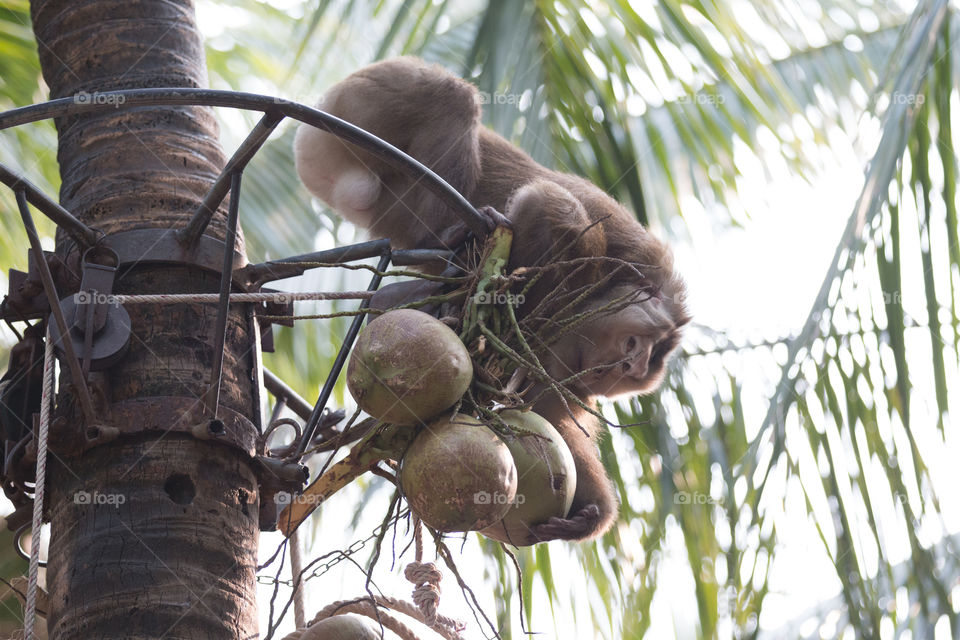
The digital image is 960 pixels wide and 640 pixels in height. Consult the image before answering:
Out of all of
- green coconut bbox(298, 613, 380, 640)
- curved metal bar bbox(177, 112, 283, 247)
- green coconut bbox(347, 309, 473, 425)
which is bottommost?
green coconut bbox(298, 613, 380, 640)

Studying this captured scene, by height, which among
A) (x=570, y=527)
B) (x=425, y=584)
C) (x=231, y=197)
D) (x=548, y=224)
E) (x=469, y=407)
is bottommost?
(x=425, y=584)

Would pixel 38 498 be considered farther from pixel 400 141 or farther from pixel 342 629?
pixel 400 141

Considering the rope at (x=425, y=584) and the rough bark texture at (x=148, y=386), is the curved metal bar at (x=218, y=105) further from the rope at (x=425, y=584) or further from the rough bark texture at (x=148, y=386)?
Answer: the rope at (x=425, y=584)

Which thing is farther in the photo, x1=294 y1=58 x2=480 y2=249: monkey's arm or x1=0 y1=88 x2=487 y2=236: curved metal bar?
x1=294 y1=58 x2=480 y2=249: monkey's arm

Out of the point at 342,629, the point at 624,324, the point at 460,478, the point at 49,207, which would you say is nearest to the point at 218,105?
the point at 49,207

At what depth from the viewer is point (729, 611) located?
Result: 2697 millimetres

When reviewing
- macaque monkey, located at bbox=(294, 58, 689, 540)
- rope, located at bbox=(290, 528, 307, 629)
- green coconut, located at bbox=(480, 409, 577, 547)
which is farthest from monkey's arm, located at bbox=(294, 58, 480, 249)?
green coconut, located at bbox=(480, 409, 577, 547)

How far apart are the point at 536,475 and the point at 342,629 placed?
0.47 metres

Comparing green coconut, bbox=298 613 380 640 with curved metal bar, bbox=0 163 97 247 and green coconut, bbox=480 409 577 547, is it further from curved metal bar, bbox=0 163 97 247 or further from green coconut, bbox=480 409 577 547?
curved metal bar, bbox=0 163 97 247

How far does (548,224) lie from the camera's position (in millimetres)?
2805

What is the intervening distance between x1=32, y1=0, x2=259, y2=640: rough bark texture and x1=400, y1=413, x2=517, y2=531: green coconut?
1.55 feet

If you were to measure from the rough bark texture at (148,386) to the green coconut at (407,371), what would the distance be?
47 centimetres

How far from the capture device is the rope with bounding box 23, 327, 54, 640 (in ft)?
5.59

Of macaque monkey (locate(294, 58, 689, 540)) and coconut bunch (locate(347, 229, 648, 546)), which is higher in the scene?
macaque monkey (locate(294, 58, 689, 540))
